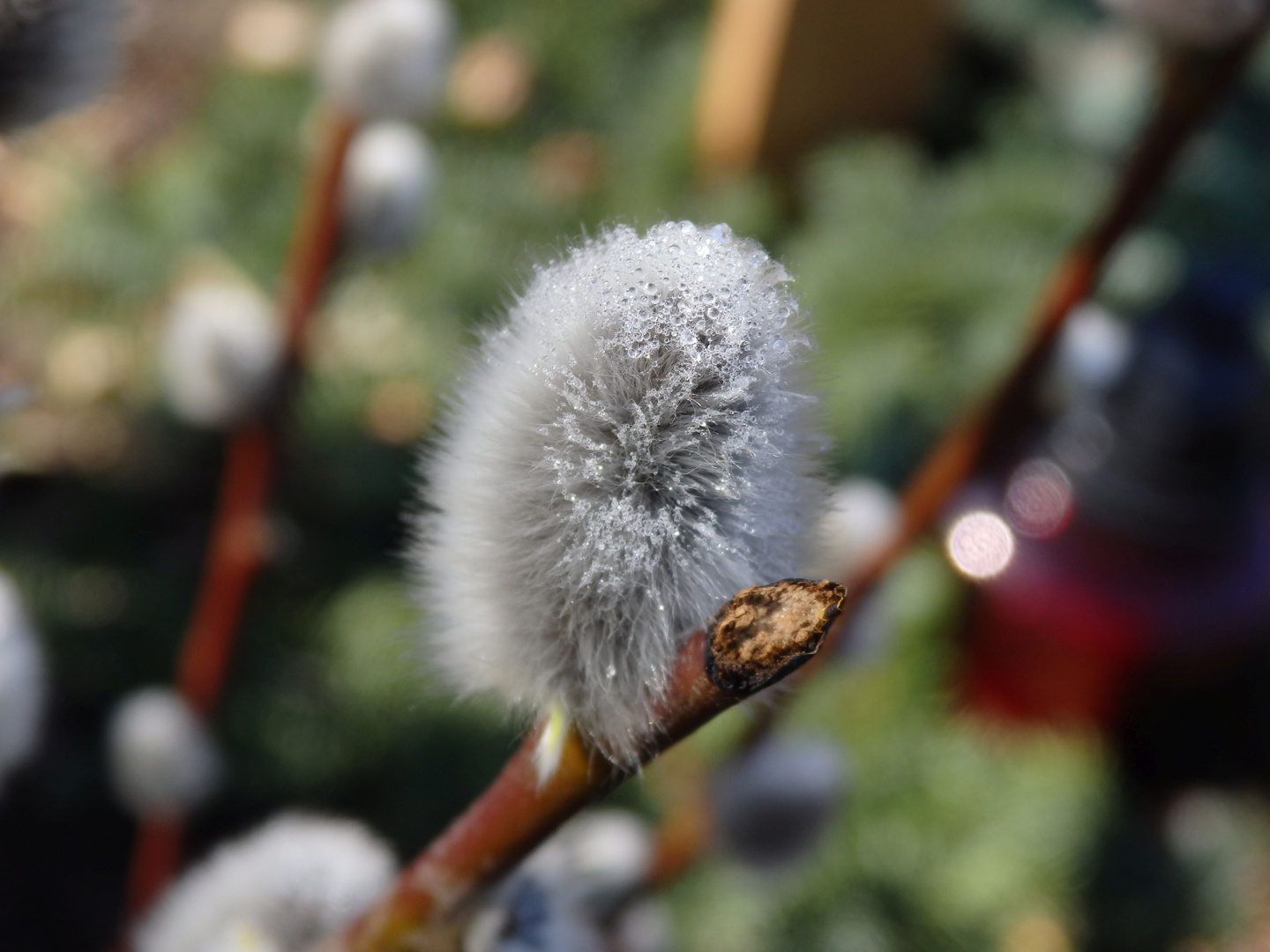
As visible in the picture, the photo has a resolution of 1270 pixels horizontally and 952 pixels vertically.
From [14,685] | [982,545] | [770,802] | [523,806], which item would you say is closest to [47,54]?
[14,685]

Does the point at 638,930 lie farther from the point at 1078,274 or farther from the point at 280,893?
the point at 1078,274

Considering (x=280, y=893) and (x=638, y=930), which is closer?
(x=280, y=893)

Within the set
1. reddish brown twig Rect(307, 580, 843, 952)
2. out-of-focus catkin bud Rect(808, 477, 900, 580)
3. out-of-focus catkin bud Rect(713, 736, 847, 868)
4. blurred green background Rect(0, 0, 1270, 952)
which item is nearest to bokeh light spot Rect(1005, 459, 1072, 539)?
blurred green background Rect(0, 0, 1270, 952)

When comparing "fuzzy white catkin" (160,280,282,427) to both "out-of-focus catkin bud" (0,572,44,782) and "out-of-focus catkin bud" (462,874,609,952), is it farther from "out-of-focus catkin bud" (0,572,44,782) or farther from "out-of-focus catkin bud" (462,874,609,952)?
"out-of-focus catkin bud" (462,874,609,952)

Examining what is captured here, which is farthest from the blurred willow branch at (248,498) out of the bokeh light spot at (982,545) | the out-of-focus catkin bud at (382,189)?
the bokeh light spot at (982,545)

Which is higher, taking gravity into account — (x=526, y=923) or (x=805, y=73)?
(x=805, y=73)

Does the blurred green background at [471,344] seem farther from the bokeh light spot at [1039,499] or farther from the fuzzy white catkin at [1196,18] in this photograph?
the fuzzy white catkin at [1196,18]

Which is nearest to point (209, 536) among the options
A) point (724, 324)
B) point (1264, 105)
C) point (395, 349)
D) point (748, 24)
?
point (395, 349)
